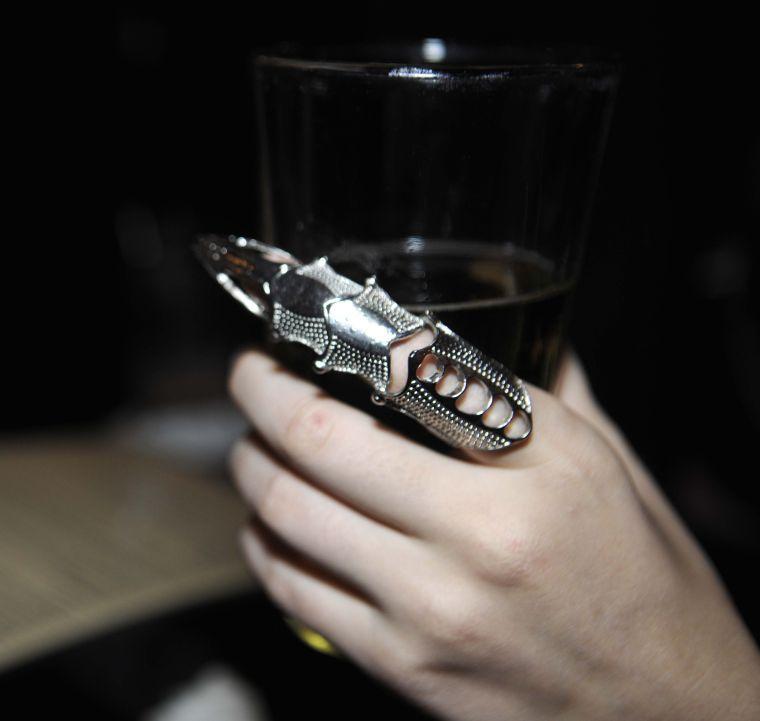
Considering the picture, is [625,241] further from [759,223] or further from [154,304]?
[154,304]

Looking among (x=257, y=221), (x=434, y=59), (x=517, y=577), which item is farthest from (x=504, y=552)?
(x=257, y=221)

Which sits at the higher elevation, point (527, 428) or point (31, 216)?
point (527, 428)

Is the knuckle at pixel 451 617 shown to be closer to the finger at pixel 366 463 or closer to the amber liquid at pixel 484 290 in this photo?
the finger at pixel 366 463

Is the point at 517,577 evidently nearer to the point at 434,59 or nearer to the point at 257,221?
the point at 434,59

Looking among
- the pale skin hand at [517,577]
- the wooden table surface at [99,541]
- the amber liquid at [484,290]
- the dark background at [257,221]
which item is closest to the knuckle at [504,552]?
the pale skin hand at [517,577]

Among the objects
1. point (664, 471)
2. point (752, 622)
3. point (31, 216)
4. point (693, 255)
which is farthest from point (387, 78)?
point (31, 216)

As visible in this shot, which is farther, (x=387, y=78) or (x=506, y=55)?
(x=506, y=55)
